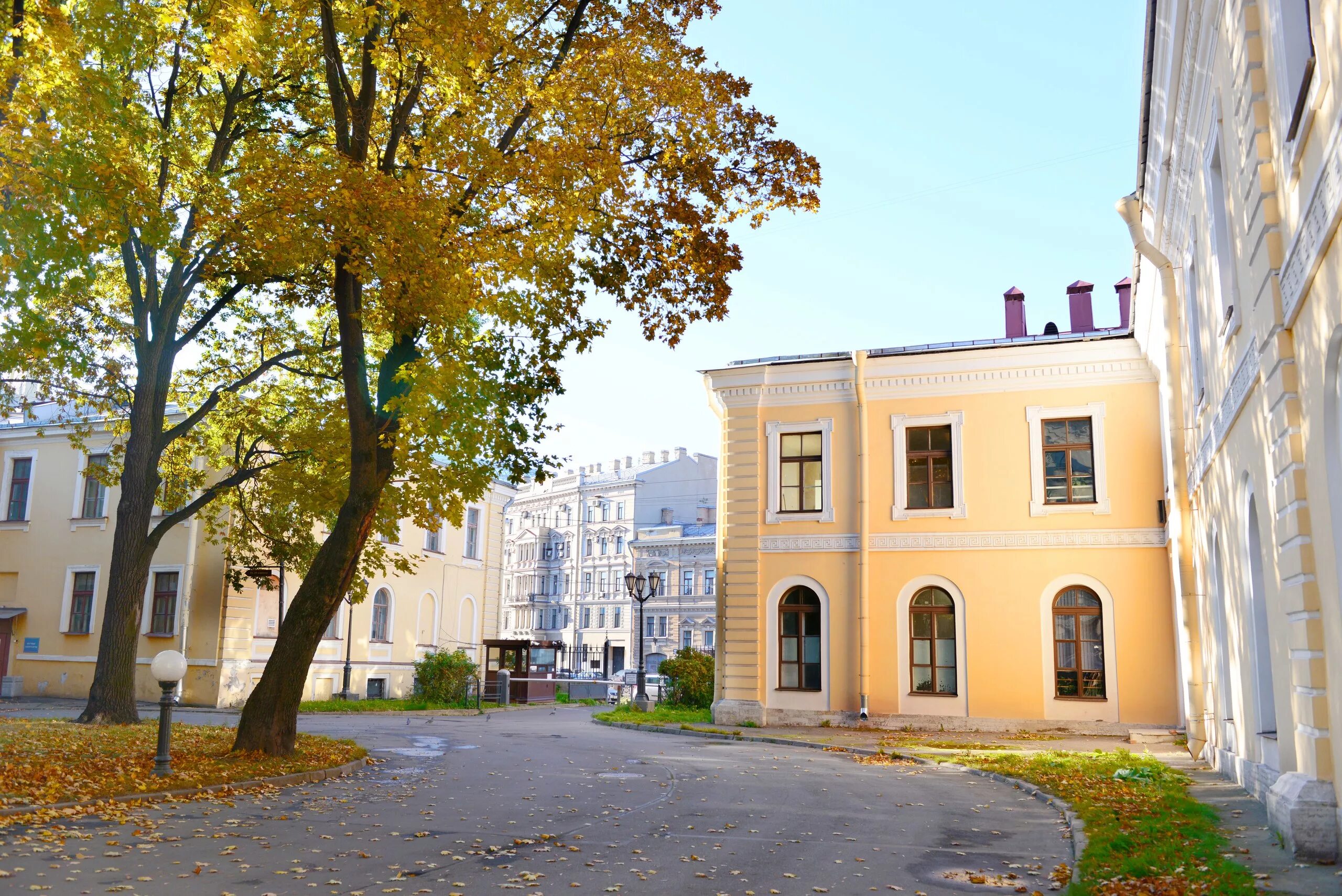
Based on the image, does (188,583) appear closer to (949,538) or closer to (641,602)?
(641,602)

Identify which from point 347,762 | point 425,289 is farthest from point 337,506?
point 425,289

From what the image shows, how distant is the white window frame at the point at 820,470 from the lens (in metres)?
22.2

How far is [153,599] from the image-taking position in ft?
94.1

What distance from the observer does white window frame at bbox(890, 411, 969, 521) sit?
21359mm

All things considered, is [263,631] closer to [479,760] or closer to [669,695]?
[669,695]

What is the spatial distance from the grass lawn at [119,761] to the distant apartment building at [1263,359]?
9.92 meters

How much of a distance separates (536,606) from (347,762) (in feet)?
242

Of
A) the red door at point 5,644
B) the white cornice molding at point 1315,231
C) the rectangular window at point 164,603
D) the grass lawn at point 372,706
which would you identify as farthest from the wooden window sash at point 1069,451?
the red door at point 5,644

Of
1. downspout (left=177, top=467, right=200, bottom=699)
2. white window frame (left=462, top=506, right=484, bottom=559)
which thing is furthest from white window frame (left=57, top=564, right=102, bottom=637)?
white window frame (left=462, top=506, right=484, bottom=559)

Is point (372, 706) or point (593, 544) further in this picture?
point (593, 544)

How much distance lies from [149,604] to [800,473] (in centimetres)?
1850

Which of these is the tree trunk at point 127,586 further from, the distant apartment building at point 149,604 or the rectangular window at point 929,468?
the rectangular window at point 929,468

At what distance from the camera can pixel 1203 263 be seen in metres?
11.8

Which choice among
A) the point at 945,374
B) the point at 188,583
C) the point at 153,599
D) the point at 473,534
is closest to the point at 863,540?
the point at 945,374
